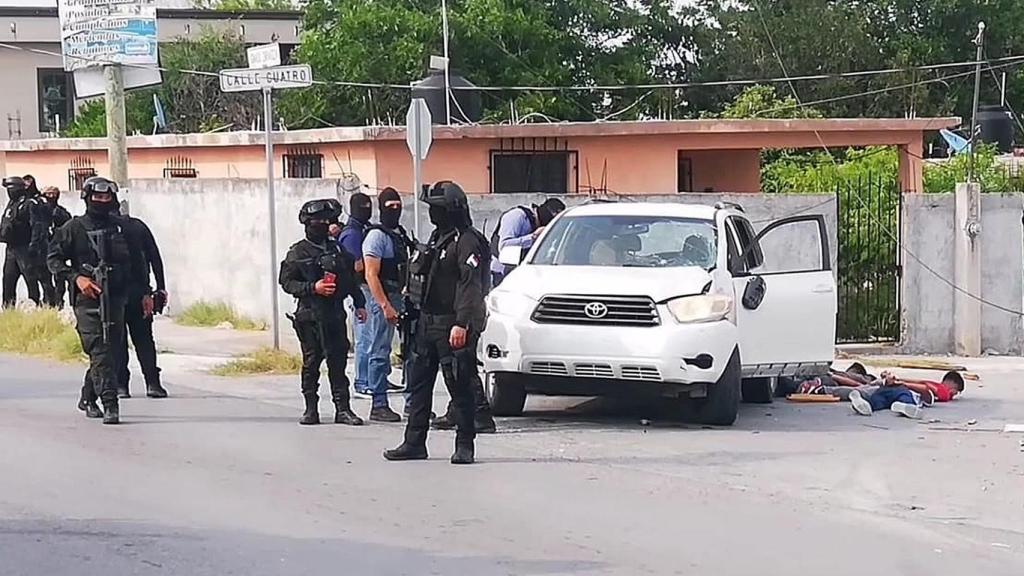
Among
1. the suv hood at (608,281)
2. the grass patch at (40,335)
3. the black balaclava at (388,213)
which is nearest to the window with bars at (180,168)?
the grass patch at (40,335)

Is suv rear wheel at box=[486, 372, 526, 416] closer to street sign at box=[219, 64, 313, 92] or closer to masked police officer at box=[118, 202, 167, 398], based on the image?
masked police officer at box=[118, 202, 167, 398]

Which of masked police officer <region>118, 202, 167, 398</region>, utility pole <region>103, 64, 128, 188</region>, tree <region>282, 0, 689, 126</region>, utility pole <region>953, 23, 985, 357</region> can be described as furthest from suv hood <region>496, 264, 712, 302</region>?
tree <region>282, 0, 689, 126</region>

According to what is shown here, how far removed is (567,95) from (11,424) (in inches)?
1059

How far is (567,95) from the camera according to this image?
122 ft

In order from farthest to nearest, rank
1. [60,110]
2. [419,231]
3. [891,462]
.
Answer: [60,110]
[419,231]
[891,462]

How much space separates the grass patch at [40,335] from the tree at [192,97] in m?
20.5

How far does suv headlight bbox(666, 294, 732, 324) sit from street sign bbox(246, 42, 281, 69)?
18.5 ft

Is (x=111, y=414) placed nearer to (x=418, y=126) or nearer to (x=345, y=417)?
(x=345, y=417)

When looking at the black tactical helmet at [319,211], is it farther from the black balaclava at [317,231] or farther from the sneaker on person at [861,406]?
the sneaker on person at [861,406]

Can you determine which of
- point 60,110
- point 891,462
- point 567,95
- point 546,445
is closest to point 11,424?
point 546,445

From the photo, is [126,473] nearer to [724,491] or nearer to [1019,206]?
[724,491]

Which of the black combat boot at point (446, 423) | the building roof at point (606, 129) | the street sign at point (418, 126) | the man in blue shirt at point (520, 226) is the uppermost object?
the building roof at point (606, 129)

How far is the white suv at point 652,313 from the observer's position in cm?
1122

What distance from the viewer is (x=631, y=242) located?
484 inches
